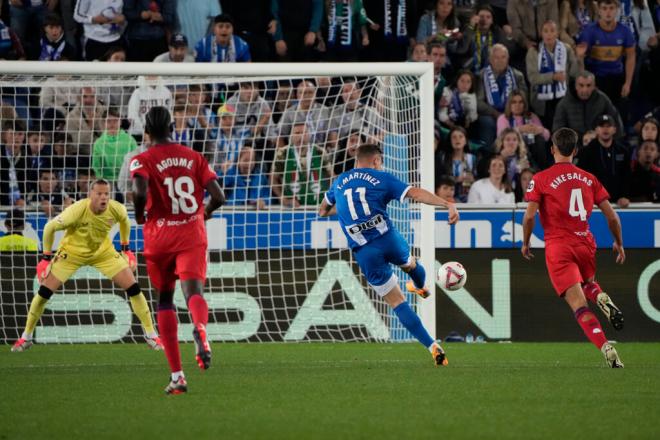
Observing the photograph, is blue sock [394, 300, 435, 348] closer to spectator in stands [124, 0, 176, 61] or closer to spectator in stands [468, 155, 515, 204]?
spectator in stands [468, 155, 515, 204]

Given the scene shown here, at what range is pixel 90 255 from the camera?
12984mm

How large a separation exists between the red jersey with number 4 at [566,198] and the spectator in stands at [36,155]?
689 centimetres

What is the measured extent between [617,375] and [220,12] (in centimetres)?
1001

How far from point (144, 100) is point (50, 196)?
5.55 ft

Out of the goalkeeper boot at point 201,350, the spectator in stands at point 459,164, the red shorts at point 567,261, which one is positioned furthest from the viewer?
the spectator in stands at point 459,164

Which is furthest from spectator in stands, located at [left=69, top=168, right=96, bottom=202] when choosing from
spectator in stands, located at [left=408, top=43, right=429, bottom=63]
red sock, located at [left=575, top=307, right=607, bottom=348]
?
red sock, located at [left=575, top=307, right=607, bottom=348]

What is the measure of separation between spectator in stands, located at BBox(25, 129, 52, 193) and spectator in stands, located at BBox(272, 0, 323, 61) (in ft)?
14.3

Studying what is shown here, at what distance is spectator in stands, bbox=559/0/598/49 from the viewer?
59.6ft

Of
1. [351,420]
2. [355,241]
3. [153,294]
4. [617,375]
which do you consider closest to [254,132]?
[153,294]

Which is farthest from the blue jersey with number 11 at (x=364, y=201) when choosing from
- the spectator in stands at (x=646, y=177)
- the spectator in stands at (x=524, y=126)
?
the spectator in stands at (x=524, y=126)

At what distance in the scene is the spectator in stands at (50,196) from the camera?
14.3 m

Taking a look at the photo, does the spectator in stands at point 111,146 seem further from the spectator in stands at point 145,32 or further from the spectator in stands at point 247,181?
the spectator in stands at point 145,32

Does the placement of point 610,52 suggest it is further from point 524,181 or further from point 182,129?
point 182,129

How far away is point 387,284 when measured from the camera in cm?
1060
